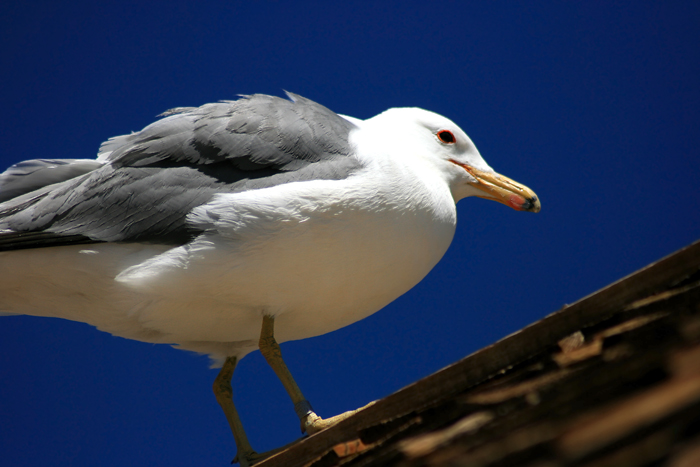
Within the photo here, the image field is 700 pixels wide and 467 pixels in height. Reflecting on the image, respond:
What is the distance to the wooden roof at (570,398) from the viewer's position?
77cm

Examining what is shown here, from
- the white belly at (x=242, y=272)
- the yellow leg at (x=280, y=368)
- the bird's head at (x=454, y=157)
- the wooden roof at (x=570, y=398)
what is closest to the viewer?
the wooden roof at (x=570, y=398)

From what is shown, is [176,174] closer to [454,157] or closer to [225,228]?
[225,228]

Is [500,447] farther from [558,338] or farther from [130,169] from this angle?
[130,169]

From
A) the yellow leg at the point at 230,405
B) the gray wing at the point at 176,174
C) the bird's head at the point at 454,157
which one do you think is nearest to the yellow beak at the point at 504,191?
the bird's head at the point at 454,157

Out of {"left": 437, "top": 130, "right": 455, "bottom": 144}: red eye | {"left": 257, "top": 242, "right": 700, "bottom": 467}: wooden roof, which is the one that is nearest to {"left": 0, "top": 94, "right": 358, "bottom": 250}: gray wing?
{"left": 437, "top": 130, "right": 455, "bottom": 144}: red eye

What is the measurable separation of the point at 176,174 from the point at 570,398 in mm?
1712

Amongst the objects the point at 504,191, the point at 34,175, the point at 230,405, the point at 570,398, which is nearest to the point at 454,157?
the point at 504,191

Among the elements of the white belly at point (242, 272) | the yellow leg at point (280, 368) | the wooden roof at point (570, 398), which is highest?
the white belly at point (242, 272)

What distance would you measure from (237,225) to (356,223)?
42cm

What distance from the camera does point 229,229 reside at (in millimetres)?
2117

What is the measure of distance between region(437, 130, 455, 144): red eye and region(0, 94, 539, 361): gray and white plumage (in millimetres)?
460

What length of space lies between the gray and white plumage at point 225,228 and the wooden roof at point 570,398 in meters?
0.73

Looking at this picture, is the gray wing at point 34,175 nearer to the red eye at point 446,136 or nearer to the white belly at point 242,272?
the white belly at point 242,272

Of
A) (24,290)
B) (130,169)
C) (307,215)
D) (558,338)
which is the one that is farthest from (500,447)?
(24,290)
